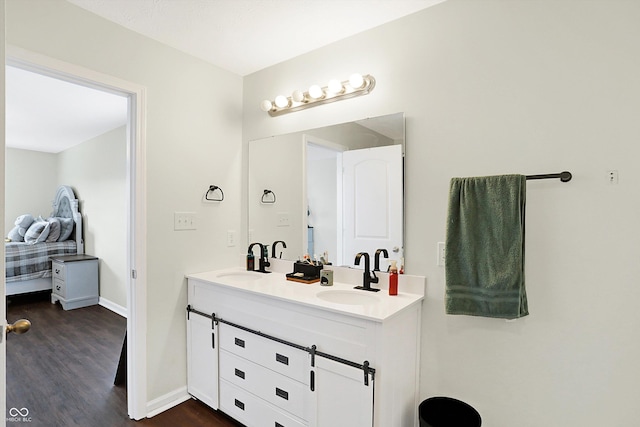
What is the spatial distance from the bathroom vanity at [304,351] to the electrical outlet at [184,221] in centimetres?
34

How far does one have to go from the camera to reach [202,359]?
225 centimetres

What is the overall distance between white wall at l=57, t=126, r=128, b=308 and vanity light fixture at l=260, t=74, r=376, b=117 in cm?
243

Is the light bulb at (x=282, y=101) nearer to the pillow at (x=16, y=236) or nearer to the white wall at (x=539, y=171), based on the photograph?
the white wall at (x=539, y=171)

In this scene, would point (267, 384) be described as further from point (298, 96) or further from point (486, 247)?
point (298, 96)

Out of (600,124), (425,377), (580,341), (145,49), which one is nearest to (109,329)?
(145,49)

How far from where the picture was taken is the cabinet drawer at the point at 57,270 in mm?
4461

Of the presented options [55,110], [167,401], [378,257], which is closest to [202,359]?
[167,401]

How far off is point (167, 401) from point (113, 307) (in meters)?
2.66

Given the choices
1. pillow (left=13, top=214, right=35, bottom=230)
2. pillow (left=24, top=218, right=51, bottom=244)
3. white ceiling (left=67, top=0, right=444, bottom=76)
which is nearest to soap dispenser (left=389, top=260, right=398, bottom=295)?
white ceiling (left=67, top=0, right=444, bottom=76)

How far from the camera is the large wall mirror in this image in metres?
1.96

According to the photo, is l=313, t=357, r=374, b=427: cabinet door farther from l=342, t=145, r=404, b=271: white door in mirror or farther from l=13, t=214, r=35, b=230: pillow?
l=13, t=214, r=35, b=230: pillow

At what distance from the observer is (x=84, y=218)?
5.05 meters

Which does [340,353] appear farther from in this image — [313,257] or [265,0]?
[265,0]

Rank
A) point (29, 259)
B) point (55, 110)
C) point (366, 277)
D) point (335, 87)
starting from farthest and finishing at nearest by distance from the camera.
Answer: point (29, 259), point (55, 110), point (335, 87), point (366, 277)
